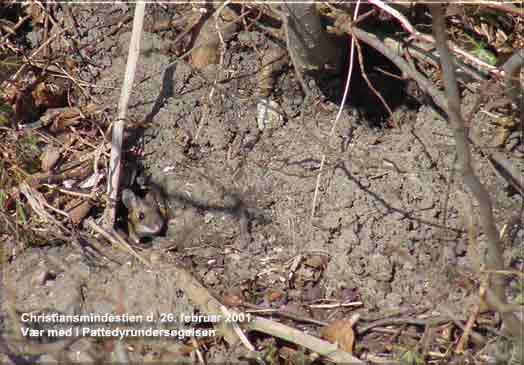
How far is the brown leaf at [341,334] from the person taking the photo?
6.81 ft

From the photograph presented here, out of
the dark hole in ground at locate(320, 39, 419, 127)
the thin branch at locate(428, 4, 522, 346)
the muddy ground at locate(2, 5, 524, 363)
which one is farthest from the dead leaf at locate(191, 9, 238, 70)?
the thin branch at locate(428, 4, 522, 346)

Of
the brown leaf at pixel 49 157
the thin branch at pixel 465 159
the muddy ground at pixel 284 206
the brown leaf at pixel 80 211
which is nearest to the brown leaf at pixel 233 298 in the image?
the muddy ground at pixel 284 206

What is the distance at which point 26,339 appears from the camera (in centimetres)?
206

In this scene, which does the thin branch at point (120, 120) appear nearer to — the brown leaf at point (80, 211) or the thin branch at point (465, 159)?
the brown leaf at point (80, 211)

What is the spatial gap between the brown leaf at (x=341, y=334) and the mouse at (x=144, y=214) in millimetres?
754

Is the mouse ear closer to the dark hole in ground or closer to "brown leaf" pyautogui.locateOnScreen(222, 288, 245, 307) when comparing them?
"brown leaf" pyautogui.locateOnScreen(222, 288, 245, 307)

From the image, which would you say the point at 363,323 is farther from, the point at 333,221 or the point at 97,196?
the point at 97,196

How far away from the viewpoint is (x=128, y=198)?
247cm

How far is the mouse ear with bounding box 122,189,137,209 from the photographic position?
8.06ft

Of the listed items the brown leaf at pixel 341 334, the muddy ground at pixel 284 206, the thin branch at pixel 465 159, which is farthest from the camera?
the muddy ground at pixel 284 206

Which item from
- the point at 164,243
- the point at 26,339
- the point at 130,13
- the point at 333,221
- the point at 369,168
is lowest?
the point at 26,339

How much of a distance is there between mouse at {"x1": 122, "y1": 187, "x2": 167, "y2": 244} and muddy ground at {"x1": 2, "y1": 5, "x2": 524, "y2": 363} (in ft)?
0.13

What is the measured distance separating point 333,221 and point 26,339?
111 cm

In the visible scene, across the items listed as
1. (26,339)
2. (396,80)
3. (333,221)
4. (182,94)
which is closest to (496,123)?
(396,80)
